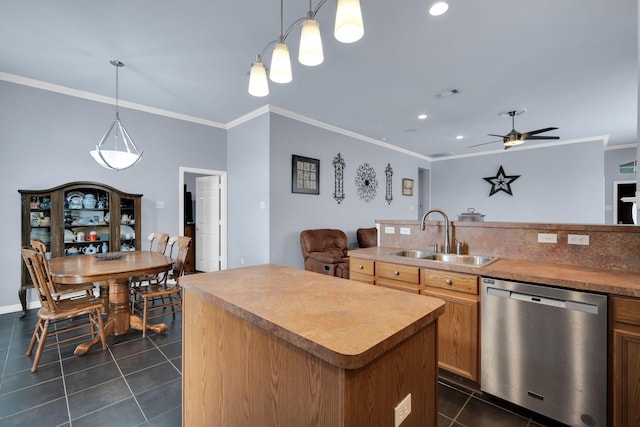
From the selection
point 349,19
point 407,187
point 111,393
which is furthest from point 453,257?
point 407,187

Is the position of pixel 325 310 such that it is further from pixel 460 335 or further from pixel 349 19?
pixel 460 335

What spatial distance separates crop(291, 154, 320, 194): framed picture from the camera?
479 cm

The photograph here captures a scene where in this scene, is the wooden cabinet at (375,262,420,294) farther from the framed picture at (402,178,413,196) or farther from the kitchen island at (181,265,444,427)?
the framed picture at (402,178,413,196)

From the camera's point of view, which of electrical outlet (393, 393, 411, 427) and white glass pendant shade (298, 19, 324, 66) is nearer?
electrical outlet (393, 393, 411, 427)

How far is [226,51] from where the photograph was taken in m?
2.92

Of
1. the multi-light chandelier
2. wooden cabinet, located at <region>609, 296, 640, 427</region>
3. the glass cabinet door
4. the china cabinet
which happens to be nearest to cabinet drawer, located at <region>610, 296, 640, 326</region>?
wooden cabinet, located at <region>609, 296, 640, 427</region>

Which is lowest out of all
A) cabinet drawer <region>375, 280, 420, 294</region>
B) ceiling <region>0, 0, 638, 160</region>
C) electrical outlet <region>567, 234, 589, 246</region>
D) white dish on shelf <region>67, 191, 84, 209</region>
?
cabinet drawer <region>375, 280, 420, 294</region>

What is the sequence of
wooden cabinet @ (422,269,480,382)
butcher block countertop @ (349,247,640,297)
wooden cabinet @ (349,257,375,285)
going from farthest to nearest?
wooden cabinet @ (349,257,375,285), wooden cabinet @ (422,269,480,382), butcher block countertop @ (349,247,640,297)

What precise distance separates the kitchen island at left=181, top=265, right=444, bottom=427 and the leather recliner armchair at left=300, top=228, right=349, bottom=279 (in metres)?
2.86

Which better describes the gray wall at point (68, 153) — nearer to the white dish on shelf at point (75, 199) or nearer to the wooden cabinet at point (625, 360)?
the white dish on shelf at point (75, 199)

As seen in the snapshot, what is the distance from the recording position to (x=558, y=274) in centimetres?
173

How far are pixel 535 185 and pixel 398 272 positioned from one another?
648 cm

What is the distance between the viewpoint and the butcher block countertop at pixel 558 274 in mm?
1493

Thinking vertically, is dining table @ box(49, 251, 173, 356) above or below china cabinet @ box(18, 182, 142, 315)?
below
